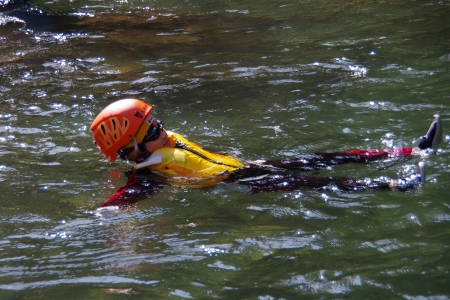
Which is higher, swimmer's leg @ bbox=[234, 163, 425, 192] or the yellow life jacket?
the yellow life jacket

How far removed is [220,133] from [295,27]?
5635 millimetres

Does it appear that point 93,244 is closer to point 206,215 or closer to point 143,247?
point 143,247

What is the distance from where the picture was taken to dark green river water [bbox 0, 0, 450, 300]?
16.8ft

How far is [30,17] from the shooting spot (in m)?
16.8

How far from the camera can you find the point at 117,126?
6.80 metres

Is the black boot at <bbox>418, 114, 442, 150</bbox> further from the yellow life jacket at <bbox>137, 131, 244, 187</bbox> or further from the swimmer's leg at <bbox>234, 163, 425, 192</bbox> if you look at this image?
the yellow life jacket at <bbox>137, 131, 244, 187</bbox>

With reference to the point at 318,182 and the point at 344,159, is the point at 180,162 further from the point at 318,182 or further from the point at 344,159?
the point at 344,159

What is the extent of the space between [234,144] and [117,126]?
1.91 meters

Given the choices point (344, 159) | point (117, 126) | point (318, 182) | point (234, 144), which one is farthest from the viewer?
point (234, 144)

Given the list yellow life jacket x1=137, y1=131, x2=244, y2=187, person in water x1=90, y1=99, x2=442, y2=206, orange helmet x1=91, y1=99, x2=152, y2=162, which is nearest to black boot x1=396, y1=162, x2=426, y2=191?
person in water x1=90, y1=99, x2=442, y2=206

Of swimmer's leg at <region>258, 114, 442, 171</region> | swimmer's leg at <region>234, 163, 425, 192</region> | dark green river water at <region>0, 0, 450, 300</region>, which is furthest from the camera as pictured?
swimmer's leg at <region>258, 114, 442, 171</region>

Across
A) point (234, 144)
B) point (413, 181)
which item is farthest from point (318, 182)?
point (234, 144)

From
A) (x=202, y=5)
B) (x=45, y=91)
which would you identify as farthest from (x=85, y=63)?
(x=202, y=5)

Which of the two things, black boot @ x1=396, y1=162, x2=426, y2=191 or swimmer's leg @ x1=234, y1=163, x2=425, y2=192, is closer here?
black boot @ x1=396, y1=162, x2=426, y2=191
